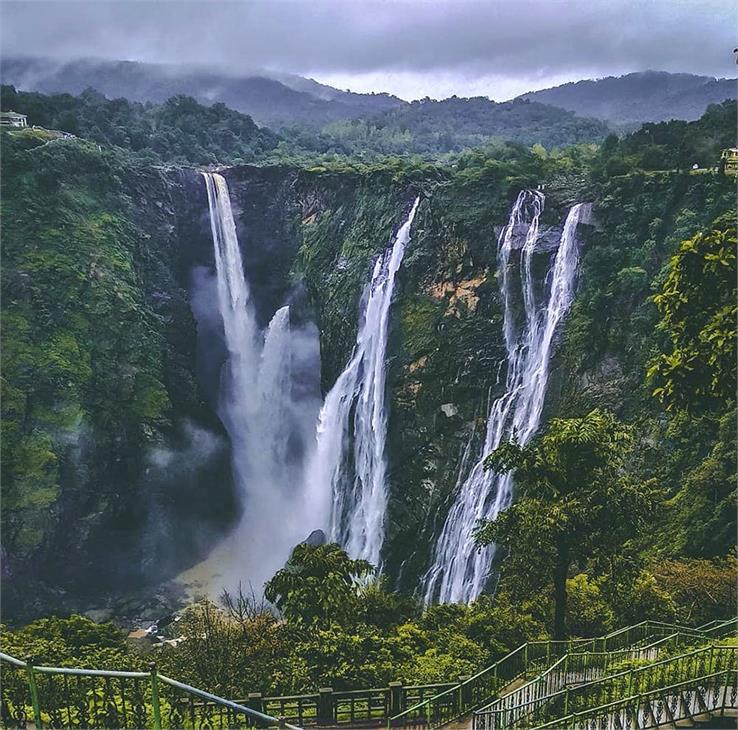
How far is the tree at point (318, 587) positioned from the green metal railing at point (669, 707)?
18.2 feet

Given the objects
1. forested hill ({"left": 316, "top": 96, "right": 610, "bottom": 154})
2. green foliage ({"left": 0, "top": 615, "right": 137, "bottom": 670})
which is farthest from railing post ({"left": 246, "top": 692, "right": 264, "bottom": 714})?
forested hill ({"left": 316, "top": 96, "right": 610, "bottom": 154})

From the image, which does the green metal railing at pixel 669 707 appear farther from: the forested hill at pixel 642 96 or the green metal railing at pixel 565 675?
the forested hill at pixel 642 96

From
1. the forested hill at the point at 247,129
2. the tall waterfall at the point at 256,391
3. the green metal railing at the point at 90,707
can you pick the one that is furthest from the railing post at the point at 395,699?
the forested hill at the point at 247,129

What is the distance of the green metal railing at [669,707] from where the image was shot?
253 inches

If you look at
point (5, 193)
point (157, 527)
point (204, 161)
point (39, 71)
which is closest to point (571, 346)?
point (157, 527)

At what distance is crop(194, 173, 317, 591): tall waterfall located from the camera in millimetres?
28734

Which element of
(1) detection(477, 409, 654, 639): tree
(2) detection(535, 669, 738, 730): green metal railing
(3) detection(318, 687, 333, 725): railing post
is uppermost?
(1) detection(477, 409, 654, 639): tree

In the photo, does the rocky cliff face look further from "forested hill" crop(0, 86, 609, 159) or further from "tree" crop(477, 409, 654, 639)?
"tree" crop(477, 409, 654, 639)

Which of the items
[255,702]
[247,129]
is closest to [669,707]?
[255,702]

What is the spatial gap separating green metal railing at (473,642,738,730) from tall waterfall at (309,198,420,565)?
14.1 metres

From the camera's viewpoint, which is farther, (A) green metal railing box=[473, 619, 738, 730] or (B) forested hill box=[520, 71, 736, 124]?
(B) forested hill box=[520, 71, 736, 124]

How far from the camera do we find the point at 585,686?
6.89 m

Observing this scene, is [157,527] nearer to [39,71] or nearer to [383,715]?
[383,715]

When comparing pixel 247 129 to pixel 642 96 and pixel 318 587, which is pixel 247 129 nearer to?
pixel 642 96
